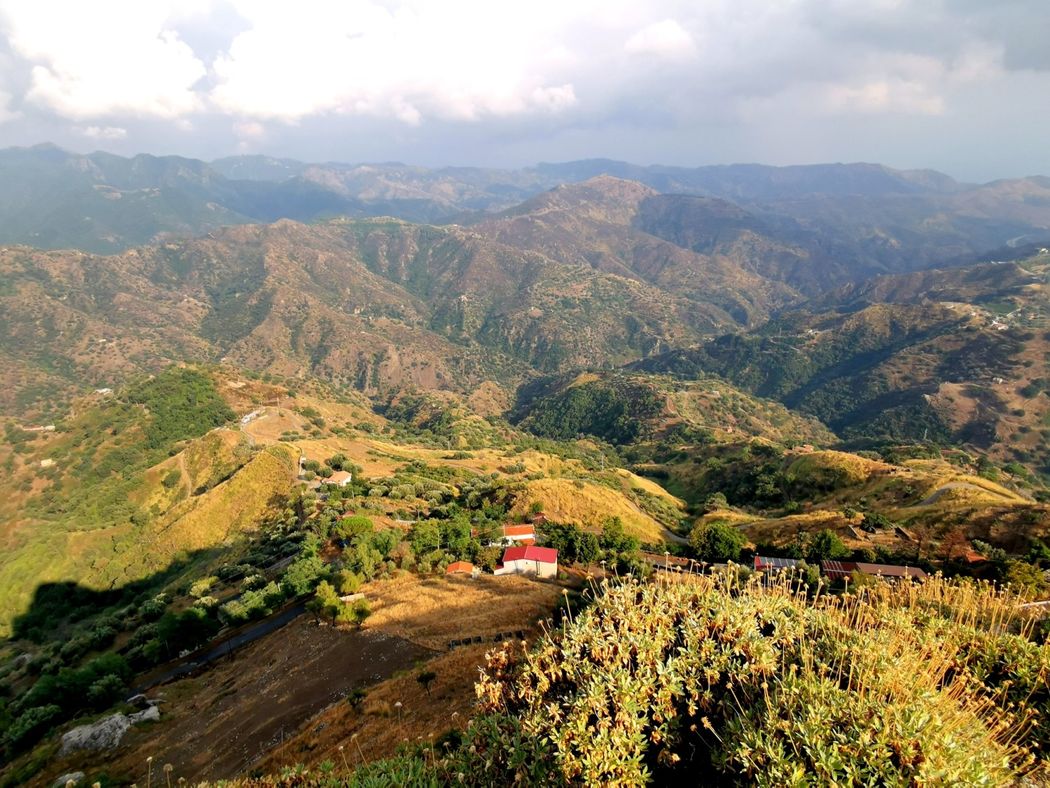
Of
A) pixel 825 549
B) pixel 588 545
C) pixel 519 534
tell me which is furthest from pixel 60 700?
pixel 825 549

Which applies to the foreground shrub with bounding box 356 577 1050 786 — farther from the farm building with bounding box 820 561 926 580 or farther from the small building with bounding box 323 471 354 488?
the small building with bounding box 323 471 354 488

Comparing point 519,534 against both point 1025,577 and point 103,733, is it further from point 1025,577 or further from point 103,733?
point 1025,577

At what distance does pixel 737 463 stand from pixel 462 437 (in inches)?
3382

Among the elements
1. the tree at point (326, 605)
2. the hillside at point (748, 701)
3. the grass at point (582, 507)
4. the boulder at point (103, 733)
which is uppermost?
the hillside at point (748, 701)

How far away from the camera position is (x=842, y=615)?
466 inches

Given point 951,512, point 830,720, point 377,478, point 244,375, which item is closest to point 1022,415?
point 951,512

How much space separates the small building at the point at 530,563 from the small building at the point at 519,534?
8216mm

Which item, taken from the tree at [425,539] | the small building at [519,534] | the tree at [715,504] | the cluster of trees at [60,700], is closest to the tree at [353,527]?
the tree at [425,539]

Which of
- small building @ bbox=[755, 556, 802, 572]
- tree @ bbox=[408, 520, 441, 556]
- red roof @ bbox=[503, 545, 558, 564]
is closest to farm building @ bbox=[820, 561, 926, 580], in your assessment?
small building @ bbox=[755, 556, 802, 572]

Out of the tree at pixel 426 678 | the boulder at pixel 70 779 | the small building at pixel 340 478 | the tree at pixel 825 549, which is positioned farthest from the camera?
the small building at pixel 340 478

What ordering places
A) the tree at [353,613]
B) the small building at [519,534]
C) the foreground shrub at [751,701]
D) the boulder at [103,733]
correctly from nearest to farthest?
1. the foreground shrub at [751,701]
2. the boulder at [103,733]
3. the tree at [353,613]
4. the small building at [519,534]

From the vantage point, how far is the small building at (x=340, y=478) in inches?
3423

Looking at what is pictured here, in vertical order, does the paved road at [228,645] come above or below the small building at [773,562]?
below

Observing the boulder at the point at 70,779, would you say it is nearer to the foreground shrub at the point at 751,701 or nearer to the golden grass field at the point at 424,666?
the golden grass field at the point at 424,666
